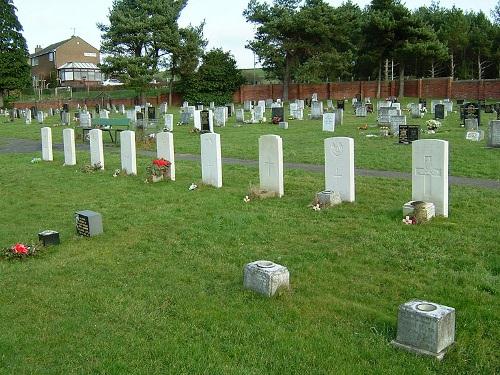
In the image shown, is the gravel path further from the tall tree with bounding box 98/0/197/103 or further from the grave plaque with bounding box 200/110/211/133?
the tall tree with bounding box 98/0/197/103

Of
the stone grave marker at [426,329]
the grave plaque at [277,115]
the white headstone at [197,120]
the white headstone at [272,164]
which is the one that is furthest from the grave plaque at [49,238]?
the grave plaque at [277,115]

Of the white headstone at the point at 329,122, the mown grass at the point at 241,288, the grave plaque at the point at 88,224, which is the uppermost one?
the white headstone at the point at 329,122

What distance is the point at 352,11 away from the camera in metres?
56.4

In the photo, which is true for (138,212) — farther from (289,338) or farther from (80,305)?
(289,338)

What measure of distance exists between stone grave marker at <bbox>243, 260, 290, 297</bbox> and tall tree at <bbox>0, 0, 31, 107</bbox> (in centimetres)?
6591

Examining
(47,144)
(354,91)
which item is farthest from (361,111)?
(354,91)

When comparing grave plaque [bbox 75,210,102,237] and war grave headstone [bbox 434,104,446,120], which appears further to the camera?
war grave headstone [bbox 434,104,446,120]

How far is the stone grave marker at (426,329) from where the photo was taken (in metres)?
4.67

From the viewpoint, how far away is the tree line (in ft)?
166

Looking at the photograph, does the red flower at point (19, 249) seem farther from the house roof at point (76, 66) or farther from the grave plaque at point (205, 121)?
the house roof at point (76, 66)

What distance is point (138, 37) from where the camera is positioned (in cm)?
5231

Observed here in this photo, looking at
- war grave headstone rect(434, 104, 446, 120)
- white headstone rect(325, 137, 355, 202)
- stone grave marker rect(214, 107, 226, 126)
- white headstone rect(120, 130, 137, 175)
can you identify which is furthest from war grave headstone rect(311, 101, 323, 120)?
white headstone rect(325, 137, 355, 202)

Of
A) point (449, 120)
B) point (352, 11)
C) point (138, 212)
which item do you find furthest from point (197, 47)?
point (138, 212)

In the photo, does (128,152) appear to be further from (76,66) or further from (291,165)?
(76,66)
